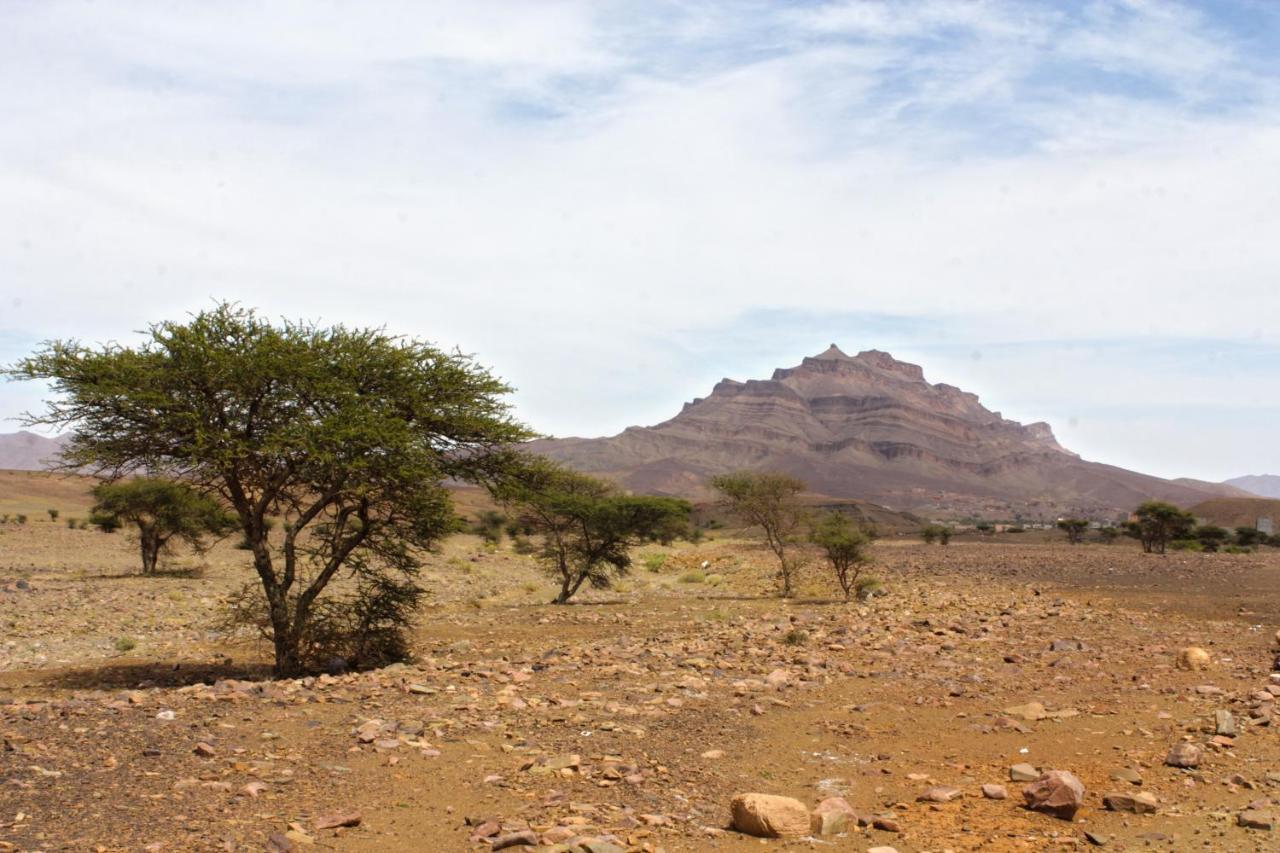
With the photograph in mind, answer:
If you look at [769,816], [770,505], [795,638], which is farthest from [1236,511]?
[769,816]

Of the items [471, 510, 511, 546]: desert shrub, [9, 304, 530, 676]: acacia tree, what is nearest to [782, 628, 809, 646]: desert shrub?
[9, 304, 530, 676]: acacia tree

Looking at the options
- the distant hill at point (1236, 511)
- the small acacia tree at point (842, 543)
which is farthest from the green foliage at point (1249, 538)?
the small acacia tree at point (842, 543)

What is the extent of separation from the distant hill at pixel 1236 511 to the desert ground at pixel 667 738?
352 ft

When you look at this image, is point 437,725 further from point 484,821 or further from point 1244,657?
point 1244,657

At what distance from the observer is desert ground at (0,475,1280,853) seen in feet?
22.3

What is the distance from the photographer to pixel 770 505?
34812 millimetres

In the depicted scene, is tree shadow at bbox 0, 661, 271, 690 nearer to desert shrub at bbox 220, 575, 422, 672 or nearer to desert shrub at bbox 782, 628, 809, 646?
desert shrub at bbox 220, 575, 422, 672

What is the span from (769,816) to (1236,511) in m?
131

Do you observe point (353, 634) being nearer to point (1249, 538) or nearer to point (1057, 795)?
point (1057, 795)

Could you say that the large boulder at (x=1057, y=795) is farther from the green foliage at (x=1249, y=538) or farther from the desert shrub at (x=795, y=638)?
the green foliage at (x=1249, y=538)

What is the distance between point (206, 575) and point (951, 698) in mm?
30837

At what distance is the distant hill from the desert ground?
10738cm

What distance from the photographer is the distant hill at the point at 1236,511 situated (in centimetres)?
10866

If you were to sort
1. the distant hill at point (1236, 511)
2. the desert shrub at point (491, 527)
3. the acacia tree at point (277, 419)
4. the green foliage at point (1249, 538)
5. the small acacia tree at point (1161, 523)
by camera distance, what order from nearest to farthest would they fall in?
1. the acacia tree at point (277, 419)
2. the small acacia tree at point (1161, 523)
3. the desert shrub at point (491, 527)
4. the green foliage at point (1249, 538)
5. the distant hill at point (1236, 511)
